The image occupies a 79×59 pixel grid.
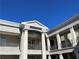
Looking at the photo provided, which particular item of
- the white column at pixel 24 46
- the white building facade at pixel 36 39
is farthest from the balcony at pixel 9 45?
the white column at pixel 24 46

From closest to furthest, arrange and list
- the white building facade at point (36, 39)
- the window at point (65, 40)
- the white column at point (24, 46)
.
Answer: the white building facade at point (36, 39), the white column at point (24, 46), the window at point (65, 40)

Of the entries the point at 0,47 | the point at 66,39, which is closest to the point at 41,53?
the point at 66,39

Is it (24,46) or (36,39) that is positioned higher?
(36,39)

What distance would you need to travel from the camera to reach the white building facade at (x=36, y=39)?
52.5 feet

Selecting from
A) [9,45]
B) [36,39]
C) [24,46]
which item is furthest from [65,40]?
[9,45]

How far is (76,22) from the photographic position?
590 inches

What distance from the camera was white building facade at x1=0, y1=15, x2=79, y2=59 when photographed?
52.5 feet

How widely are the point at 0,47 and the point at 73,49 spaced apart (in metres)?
9.54

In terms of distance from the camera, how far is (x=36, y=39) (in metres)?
20.6

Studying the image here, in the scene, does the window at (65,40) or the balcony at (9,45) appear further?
the window at (65,40)

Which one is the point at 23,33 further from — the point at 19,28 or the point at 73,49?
the point at 73,49

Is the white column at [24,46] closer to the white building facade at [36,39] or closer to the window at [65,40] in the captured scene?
the white building facade at [36,39]

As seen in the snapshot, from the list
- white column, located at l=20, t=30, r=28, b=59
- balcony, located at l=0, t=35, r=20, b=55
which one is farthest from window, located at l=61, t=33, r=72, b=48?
balcony, located at l=0, t=35, r=20, b=55

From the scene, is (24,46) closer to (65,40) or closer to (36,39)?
(36,39)
